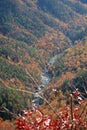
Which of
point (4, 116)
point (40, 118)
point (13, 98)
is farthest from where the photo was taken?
point (13, 98)

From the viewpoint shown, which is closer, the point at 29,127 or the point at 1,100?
the point at 29,127

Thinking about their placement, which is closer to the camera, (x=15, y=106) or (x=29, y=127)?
(x=29, y=127)

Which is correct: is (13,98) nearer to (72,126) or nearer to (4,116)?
(4,116)

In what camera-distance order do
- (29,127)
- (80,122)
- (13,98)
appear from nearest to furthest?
(80,122) → (29,127) → (13,98)

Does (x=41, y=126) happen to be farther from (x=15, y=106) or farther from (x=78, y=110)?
(x=15, y=106)

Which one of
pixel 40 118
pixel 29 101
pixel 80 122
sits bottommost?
pixel 29 101

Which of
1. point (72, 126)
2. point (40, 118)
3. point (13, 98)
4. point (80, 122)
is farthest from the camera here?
point (13, 98)

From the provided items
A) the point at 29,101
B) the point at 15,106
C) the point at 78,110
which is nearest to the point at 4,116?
the point at 15,106

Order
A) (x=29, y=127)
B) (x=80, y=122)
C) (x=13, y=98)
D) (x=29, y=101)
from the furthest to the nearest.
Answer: (x=29, y=101) < (x=13, y=98) < (x=29, y=127) < (x=80, y=122)

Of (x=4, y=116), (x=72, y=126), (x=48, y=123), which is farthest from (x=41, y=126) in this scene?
(x=4, y=116)

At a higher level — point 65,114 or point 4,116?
point 65,114
